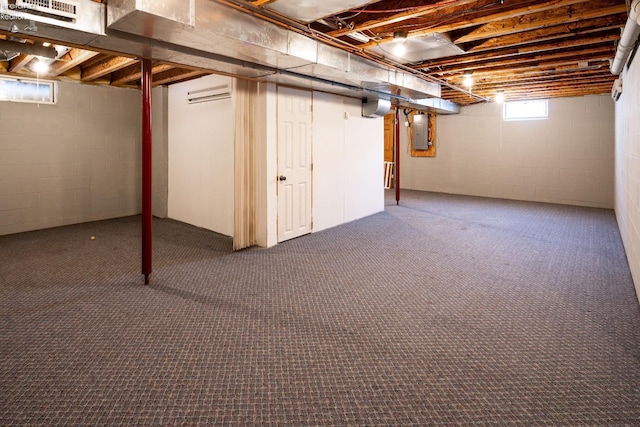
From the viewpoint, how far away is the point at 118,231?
5.79 m

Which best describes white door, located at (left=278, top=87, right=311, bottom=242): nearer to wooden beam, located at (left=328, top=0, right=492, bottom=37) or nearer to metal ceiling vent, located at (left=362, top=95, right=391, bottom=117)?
metal ceiling vent, located at (left=362, top=95, right=391, bottom=117)

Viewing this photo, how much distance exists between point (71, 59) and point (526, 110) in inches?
343

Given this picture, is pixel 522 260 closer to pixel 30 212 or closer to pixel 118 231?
pixel 118 231

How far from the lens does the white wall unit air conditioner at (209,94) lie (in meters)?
5.45

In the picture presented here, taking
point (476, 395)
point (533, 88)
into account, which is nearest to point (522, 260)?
point (476, 395)

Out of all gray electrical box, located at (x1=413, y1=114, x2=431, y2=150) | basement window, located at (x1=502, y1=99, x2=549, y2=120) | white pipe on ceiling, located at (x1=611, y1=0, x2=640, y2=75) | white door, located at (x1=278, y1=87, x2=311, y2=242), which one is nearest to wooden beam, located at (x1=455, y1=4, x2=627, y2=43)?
white pipe on ceiling, located at (x1=611, y1=0, x2=640, y2=75)

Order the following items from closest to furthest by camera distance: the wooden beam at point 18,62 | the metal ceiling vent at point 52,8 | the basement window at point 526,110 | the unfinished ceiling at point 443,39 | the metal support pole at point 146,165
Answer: the metal ceiling vent at point 52,8, the unfinished ceiling at point 443,39, the metal support pole at point 146,165, the wooden beam at point 18,62, the basement window at point 526,110

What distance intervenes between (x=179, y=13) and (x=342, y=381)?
2397mm

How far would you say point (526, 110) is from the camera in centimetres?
917

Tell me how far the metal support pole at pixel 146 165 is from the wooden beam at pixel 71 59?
1374mm

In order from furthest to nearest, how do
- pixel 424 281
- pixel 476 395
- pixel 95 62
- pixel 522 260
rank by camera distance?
pixel 95 62 → pixel 522 260 → pixel 424 281 → pixel 476 395

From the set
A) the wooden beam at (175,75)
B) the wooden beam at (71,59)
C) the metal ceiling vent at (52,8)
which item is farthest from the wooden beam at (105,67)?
the metal ceiling vent at (52,8)

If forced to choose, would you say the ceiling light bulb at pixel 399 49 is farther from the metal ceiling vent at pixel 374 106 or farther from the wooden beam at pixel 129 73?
the wooden beam at pixel 129 73

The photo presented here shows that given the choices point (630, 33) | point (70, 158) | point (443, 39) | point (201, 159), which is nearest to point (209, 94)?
point (201, 159)
